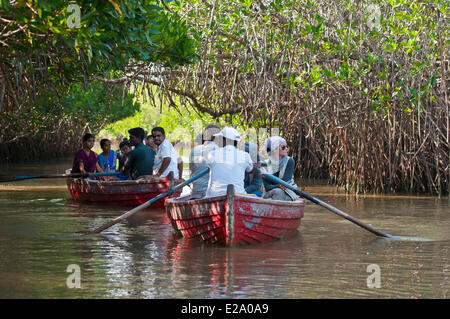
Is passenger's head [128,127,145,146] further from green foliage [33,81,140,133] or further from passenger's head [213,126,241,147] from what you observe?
green foliage [33,81,140,133]

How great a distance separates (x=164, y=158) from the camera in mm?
10711

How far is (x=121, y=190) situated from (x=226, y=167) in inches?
164

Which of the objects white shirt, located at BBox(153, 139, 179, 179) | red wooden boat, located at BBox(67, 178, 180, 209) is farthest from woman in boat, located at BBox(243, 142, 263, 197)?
white shirt, located at BBox(153, 139, 179, 179)

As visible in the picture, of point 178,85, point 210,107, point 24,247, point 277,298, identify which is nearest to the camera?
point 277,298

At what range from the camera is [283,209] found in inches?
313

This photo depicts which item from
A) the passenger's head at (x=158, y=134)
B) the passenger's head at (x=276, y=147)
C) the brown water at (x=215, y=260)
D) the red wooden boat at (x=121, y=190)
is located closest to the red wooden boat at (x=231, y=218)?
the brown water at (x=215, y=260)

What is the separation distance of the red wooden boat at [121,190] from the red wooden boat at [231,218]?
8.66 feet

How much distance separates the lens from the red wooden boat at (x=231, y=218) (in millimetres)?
7223

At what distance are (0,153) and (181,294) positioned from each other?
910 inches

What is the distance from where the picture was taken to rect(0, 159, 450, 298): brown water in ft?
18.0

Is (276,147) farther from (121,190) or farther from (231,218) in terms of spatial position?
(121,190)
